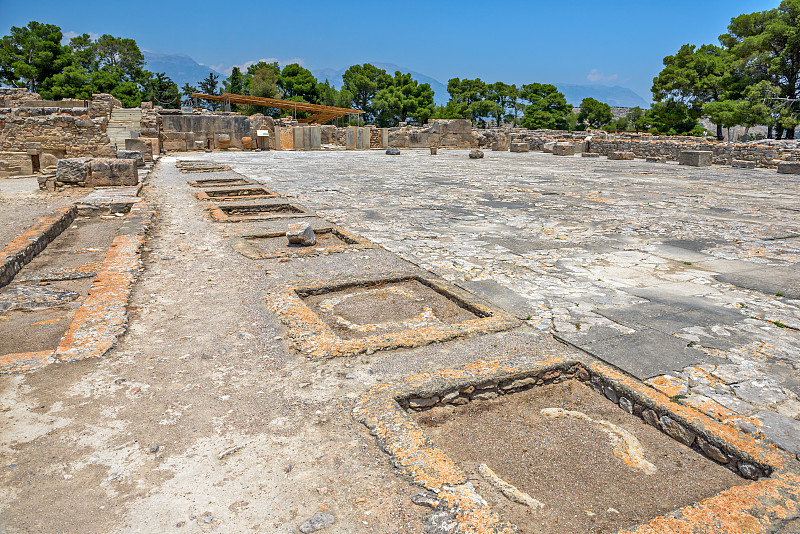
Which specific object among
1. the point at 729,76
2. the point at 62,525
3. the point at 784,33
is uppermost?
the point at 784,33

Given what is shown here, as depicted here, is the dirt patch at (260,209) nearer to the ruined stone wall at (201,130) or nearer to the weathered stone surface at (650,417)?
the weathered stone surface at (650,417)

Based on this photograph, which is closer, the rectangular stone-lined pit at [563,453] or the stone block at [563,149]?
the rectangular stone-lined pit at [563,453]

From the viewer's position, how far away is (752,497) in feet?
7.09

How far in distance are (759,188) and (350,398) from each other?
13902 mm

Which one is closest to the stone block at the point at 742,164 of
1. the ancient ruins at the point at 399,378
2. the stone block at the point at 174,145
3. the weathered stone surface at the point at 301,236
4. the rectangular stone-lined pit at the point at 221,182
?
the ancient ruins at the point at 399,378

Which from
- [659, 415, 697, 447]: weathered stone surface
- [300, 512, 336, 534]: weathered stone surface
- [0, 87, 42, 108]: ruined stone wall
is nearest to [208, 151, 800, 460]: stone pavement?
[659, 415, 697, 447]: weathered stone surface

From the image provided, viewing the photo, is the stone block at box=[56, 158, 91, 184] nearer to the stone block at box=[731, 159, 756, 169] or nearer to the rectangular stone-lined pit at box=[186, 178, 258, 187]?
the rectangular stone-lined pit at box=[186, 178, 258, 187]

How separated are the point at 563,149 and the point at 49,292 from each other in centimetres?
2506

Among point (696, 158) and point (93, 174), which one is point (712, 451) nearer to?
point (93, 174)

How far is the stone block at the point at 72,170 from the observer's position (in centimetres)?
1116

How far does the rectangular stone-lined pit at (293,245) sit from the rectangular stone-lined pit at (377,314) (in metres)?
1.20

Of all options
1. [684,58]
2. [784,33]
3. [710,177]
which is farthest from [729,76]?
[710,177]

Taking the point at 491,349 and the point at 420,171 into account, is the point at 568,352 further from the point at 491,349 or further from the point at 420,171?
the point at 420,171

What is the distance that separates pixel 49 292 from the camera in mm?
4859
